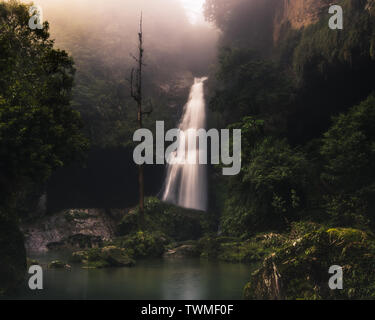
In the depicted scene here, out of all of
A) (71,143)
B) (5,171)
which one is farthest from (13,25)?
(5,171)

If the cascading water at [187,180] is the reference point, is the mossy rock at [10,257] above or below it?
below

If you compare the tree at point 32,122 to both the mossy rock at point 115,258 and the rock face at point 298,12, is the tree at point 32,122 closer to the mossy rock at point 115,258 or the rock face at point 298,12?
the mossy rock at point 115,258

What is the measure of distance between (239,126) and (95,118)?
523 inches

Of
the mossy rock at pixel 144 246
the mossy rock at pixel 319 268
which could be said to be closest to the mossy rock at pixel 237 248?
the mossy rock at pixel 144 246

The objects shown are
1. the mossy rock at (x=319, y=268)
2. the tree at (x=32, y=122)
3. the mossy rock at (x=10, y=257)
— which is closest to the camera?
the mossy rock at (x=319, y=268)

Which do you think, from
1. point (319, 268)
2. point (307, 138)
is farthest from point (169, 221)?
point (319, 268)

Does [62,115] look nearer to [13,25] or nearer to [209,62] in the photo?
[13,25]

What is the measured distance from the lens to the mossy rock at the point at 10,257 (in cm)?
1141

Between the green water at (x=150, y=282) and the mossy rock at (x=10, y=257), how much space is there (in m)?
0.45

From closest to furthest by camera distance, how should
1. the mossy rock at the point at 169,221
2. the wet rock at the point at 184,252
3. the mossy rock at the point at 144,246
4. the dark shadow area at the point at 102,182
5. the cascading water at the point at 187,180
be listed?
1. the mossy rock at the point at 144,246
2. the wet rock at the point at 184,252
3. the mossy rock at the point at 169,221
4. the dark shadow area at the point at 102,182
5. the cascading water at the point at 187,180

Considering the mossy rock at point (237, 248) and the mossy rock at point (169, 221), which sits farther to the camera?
the mossy rock at point (169, 221)

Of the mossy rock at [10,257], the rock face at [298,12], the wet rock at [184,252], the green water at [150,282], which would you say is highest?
the rock face at [298,12]

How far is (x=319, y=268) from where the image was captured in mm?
8414

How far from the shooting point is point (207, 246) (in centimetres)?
2108
